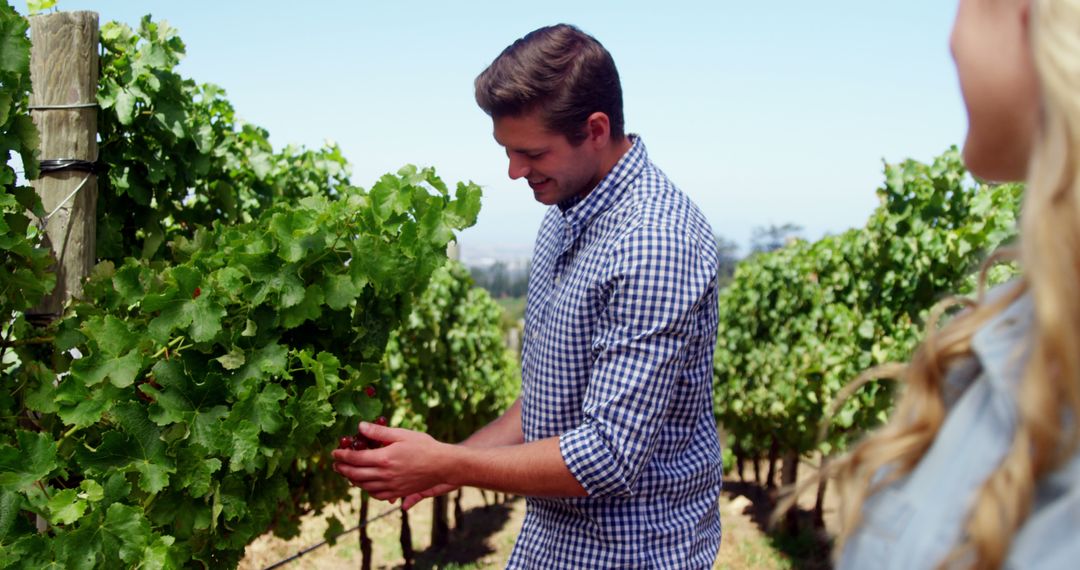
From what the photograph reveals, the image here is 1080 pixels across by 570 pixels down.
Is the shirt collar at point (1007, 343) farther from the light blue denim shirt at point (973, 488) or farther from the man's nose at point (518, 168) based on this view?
the man's nose at point (518, 168)

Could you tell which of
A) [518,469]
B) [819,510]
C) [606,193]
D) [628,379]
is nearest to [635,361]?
[628,379]

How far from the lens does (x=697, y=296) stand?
2109mm

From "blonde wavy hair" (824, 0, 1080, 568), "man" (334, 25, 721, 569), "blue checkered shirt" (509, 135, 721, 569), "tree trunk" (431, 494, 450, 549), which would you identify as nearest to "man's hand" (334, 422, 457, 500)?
"man" (334, 25, 721, 569)

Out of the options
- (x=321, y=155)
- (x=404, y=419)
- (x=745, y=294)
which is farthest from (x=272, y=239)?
(x=745, y=294)

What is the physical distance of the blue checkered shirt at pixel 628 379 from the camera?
6.82 ft

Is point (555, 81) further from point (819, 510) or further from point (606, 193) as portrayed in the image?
point (819, 510)

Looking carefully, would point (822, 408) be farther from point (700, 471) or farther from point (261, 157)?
point (700, 471)

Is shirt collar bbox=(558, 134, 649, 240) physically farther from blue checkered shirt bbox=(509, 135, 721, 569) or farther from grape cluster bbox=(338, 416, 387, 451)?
grape cluster bbox=(338, 416, 387, 451)

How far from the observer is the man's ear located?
236cm

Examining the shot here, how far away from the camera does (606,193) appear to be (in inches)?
92.9

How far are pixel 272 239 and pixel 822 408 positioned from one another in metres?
6.49

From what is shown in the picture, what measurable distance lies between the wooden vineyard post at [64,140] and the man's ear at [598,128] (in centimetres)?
156

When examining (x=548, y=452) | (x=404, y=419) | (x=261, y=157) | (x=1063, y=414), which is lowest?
(x=404, y=419)

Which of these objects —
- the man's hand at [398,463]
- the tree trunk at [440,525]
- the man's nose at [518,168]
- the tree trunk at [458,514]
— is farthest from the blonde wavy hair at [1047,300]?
the tree trunk at [458,514]
